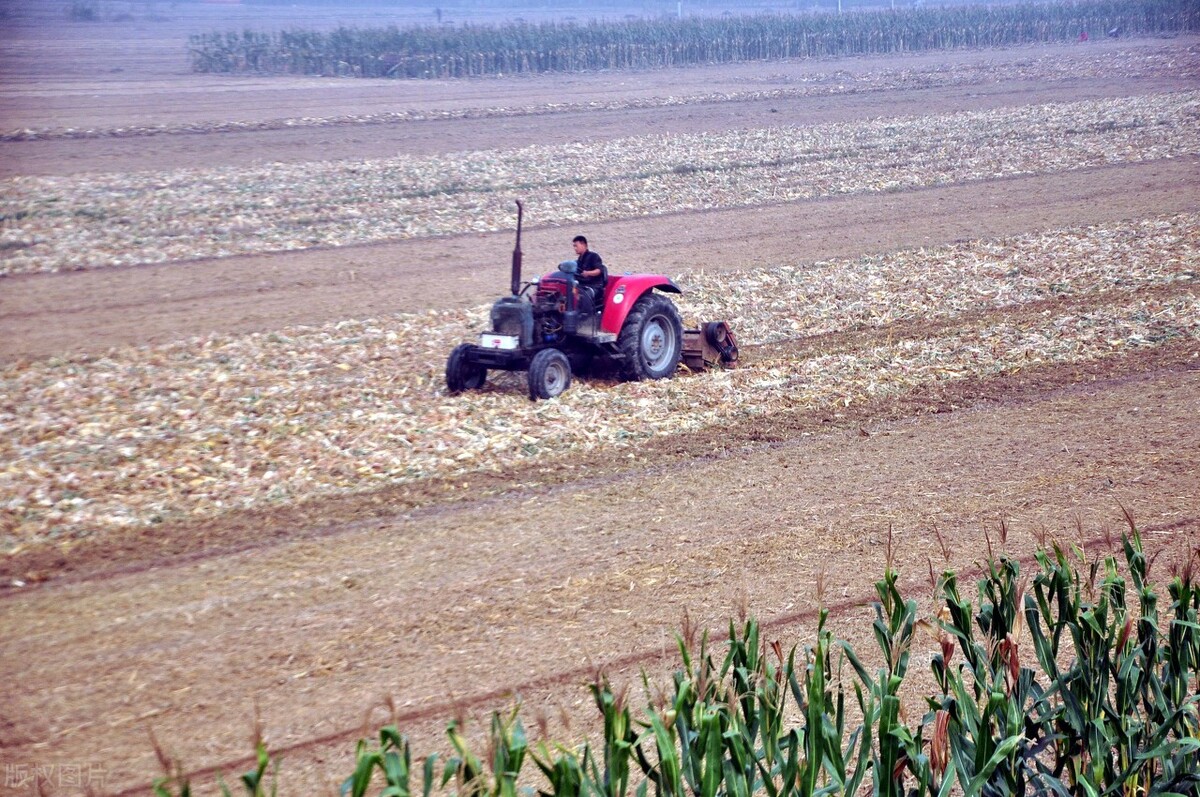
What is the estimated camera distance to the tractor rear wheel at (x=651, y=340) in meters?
12.6

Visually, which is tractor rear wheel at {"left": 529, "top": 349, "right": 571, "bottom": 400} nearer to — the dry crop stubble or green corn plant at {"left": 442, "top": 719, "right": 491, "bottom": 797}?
the dry crop stubble

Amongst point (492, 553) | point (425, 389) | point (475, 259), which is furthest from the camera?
point (475, 259)

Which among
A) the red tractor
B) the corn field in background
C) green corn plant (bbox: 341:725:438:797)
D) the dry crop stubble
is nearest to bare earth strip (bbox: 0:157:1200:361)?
the dry crop stubble

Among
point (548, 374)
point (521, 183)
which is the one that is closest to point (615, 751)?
point (548, 374)

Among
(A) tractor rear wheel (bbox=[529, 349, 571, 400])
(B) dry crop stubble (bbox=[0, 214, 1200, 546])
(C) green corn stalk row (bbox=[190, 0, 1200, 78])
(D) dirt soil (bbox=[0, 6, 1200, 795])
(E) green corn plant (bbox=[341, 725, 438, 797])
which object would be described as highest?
(C) green corn stalk row (bbox=[190, 0, 1200, 78])

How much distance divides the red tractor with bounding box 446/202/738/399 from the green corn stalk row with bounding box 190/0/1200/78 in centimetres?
5076

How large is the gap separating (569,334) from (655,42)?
58.8 metres

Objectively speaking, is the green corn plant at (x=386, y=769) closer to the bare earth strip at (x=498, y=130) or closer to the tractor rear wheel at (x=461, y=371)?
the tractor rear wheel at (x=461, y=371)

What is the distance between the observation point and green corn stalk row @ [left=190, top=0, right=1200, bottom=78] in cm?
6309

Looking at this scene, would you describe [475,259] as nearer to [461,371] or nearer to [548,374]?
[461,371]

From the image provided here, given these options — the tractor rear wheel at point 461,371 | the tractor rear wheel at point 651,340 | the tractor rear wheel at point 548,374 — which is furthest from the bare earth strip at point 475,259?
the tractor rear wheel at point 548,374

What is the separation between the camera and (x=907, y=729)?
4945mm

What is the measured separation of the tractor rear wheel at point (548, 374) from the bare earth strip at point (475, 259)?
483 cm

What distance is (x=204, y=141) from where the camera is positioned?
112 feet
